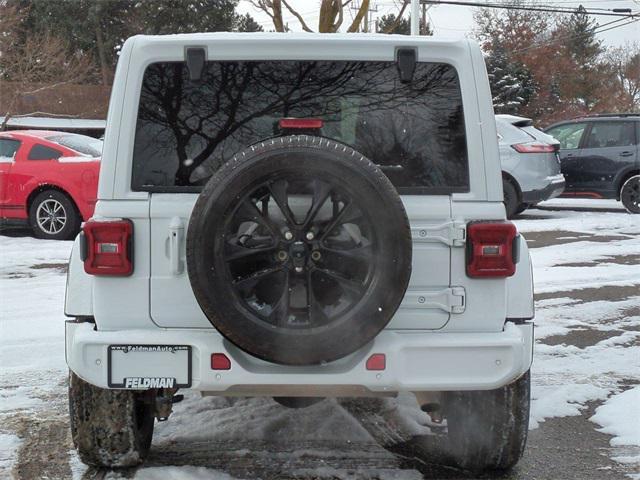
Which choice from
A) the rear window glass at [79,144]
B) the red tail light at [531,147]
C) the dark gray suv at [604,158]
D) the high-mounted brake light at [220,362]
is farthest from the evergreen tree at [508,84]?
the high-mounted brake light at [220,362]

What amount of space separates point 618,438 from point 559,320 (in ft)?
8.69

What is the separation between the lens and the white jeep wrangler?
3096 millimetres

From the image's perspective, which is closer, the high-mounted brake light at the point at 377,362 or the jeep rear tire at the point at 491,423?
the high-mounted brake light at the point at 377,362

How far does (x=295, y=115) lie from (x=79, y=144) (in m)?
8.55

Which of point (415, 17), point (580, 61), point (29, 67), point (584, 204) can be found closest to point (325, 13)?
point (415, 17)

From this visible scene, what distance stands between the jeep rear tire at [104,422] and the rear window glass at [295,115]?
3.06 feet

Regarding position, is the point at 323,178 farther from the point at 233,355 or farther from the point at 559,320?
the point at 559,320

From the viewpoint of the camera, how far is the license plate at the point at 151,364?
10.7 ft

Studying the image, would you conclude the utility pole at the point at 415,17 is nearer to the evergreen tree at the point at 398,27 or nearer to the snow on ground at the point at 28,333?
the snow on ground at the point at 28,333

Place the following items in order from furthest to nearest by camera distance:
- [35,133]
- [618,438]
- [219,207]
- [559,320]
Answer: [35,133]
[559,320]
[618,438]
[219,207]

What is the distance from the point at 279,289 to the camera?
3.12 meters

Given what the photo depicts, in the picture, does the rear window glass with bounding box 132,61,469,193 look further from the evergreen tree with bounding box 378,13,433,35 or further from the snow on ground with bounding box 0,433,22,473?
the evergreen tree with bounding box 378,13,433,35

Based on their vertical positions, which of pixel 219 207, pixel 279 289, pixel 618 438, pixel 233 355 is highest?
pixel 219 207

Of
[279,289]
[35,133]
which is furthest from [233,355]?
[35,133]
